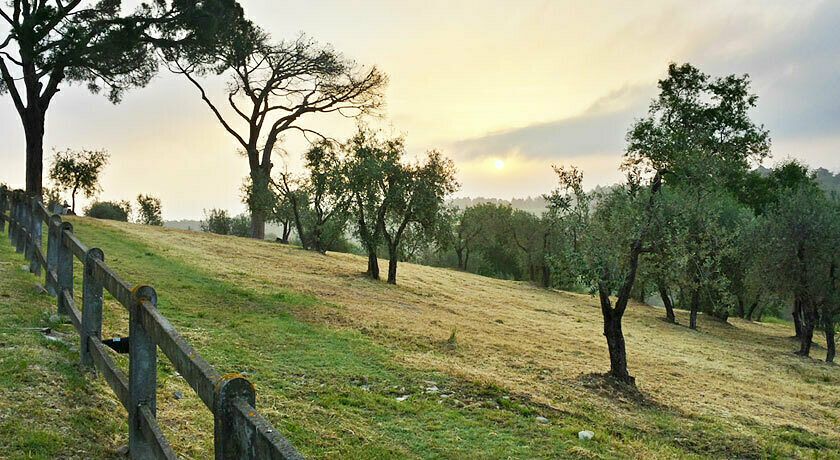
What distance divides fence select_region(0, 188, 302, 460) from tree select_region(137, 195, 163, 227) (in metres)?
69.3

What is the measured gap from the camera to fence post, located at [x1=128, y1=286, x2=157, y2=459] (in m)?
5.02

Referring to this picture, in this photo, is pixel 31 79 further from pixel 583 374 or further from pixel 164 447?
pixel 164 447

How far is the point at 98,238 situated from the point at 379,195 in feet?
51.7

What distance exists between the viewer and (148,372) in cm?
512

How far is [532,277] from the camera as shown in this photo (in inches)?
2763

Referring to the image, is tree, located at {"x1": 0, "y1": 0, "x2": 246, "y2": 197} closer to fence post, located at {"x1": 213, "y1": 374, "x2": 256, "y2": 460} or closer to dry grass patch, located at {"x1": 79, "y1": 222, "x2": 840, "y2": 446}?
dry grass patch, located at {"x1": 79, "y1": 222, "x2": 840, "y2": 446}

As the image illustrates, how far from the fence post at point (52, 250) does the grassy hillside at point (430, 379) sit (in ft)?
1.29

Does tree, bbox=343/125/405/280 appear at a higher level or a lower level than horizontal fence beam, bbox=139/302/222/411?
higher

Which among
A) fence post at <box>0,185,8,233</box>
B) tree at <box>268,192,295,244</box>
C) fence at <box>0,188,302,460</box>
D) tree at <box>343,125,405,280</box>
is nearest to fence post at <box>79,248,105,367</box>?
fence at <box>0,188,302,460</box>

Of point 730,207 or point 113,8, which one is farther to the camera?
point 730,207

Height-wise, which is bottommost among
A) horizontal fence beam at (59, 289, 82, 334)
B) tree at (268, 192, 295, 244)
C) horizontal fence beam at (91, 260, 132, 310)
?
horizontal fence beam at (59, 289, 82, 334)

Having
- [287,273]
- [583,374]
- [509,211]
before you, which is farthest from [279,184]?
[583,374]

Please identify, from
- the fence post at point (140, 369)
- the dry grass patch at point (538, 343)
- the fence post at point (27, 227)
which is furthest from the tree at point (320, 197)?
the fence post at point (140, 369)

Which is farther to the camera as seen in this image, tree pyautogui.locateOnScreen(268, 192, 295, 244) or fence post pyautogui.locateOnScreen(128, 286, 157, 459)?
tree pyautogui.locateOnScreen(268, 192, 295, 244)
